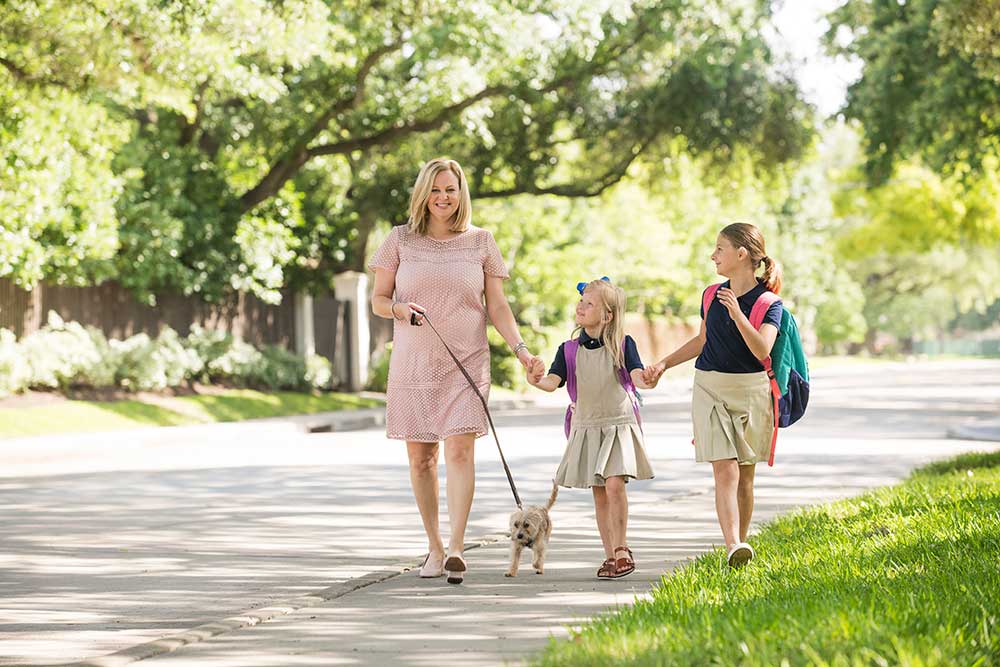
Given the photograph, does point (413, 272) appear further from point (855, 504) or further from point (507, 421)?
point (507, 421)

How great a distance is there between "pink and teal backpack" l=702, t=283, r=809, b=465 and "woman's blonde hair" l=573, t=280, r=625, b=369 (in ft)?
1.44

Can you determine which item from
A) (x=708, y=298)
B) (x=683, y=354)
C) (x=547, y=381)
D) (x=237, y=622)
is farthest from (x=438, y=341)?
(x=237, y=622)

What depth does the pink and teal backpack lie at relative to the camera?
293 inches

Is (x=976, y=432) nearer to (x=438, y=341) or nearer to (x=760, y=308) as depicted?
(x=760, y=308)

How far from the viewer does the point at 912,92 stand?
22.5 meters

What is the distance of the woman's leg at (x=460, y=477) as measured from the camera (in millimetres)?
7480

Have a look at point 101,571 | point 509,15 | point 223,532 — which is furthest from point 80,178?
point 101,571

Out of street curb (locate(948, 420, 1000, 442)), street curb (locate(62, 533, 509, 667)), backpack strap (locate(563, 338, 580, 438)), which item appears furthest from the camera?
street curb (locate(948, 420, 1000, 442))

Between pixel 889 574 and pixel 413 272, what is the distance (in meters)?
2.82

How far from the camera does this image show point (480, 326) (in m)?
7.60

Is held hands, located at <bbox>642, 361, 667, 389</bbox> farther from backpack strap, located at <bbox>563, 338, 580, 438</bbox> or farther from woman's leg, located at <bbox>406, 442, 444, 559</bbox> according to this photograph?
woman's leg, located at <bbox>406, 442, 444, 559</bbox>

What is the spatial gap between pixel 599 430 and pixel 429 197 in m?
1.49

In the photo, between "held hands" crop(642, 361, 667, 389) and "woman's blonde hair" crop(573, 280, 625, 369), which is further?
"woman's blonde hair" crop(573, 280, 625, 369)

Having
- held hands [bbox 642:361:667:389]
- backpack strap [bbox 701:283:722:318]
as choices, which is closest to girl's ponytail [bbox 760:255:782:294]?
backpack strap [bbox 701:283:722:318]
